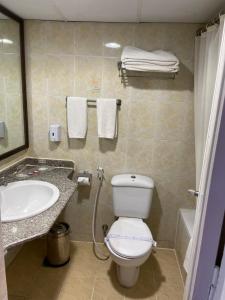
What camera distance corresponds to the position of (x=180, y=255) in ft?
6.86

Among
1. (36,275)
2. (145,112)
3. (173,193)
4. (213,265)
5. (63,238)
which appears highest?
(145,112)

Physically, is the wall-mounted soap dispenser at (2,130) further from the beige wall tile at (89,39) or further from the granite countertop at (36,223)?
the beige wall tile at (89,39)

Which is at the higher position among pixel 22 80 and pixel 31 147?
pixel 22 80

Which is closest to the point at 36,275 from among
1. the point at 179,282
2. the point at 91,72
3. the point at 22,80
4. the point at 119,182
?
the point at 119,182

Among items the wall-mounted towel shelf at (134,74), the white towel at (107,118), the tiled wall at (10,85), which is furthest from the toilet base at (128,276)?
the wall-mounted towel shelf at (134,74)

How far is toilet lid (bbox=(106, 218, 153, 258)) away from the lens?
1.68 metres

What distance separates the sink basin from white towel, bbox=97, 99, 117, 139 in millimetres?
661

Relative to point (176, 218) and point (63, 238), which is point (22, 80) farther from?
point (176, 218)

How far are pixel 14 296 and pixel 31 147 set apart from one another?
1253 mm

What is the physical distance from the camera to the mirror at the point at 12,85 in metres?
1.77

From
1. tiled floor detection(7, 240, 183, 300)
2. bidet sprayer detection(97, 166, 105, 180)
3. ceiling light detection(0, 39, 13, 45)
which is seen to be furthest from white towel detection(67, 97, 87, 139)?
tiled floor detection(7, 240, 183, 300)

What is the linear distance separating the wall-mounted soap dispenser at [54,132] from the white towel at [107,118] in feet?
1.29

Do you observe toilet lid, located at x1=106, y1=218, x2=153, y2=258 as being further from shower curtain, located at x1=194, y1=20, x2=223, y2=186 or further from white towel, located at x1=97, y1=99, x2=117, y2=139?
white towel, located at x1=97, y1=99, x2=117, y2=139

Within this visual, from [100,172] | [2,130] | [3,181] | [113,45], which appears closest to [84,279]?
[100,172]
